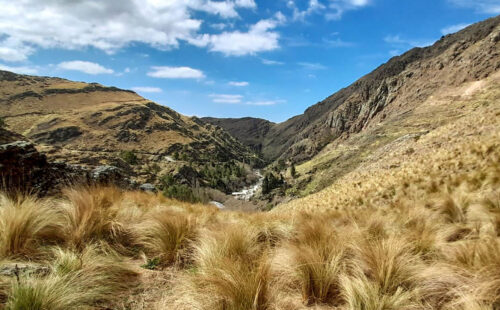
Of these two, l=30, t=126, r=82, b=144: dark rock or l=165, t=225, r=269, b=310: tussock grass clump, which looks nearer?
l=165, t=225, r=269, b=310: tussock grass clump

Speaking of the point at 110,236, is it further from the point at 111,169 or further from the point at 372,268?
the point at 111,169

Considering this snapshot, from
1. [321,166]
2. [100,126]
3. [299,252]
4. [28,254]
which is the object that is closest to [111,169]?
[28,254]

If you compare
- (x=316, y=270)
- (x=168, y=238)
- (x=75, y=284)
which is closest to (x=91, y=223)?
(x=168, y=238)

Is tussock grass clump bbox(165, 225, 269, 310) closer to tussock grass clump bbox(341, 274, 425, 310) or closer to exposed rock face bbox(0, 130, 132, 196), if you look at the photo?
tussock grass clump bbox(341, 274, 425, 310)

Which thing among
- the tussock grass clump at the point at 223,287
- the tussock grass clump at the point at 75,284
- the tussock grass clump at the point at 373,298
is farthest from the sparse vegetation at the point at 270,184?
the tussock grass clump at the point at 373,298

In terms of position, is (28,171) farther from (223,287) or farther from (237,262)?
(223,287)

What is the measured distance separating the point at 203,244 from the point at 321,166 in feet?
426

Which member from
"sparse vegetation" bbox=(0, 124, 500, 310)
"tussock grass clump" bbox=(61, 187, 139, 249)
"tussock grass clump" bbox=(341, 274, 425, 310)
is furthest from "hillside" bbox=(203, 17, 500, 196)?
"tussock grass clump" bbox=(341, 274, 425, 310)

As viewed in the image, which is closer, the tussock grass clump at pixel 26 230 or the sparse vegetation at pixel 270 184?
the tussock grass clump at pixel 26 230

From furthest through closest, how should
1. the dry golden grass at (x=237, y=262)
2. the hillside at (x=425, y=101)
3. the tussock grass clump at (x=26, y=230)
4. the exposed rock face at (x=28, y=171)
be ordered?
the hillside at (x=425, y=101), the exposed rock face at (x=28, y=171), the tussock grass clump at (x=26, y=230), the dry golden grass at (x=237, y=262)

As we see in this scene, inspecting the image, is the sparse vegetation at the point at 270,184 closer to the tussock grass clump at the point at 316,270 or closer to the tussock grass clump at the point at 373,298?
the tussock grass clump at the point at 316,270

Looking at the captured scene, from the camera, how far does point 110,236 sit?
4949 millimetres

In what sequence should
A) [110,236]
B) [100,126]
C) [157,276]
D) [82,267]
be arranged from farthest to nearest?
1. [100,126]
2. [110,236]
3. [157,276]
4. [82,267]

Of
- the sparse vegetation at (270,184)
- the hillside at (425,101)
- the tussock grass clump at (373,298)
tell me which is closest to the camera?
the tussock grass clump at (373,298)
